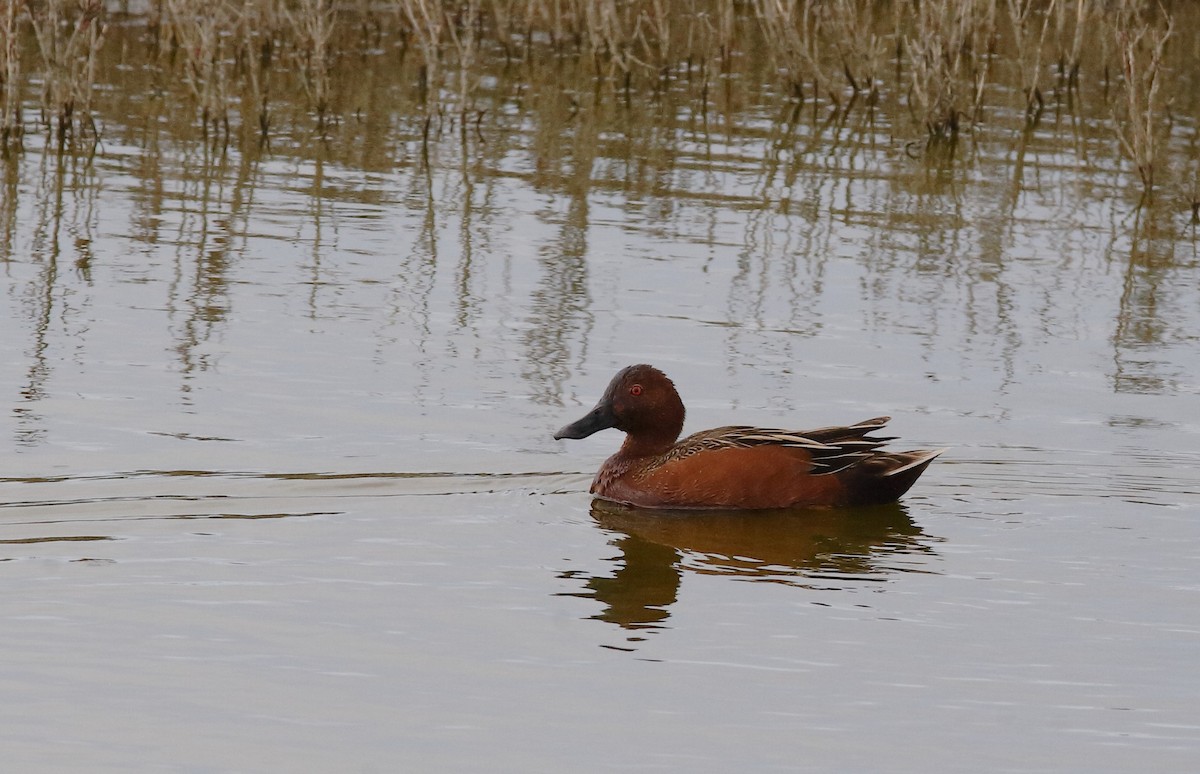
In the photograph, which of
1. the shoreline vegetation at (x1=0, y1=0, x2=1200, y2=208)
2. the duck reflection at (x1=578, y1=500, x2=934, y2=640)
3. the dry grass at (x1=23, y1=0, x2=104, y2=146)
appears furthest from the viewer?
the shoreline vegetation at (x1=0, y1=0, x2=1200, y2=208)

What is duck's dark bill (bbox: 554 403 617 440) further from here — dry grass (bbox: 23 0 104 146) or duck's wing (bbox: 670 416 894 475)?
dry grass (bbox: 23 0 104 146)

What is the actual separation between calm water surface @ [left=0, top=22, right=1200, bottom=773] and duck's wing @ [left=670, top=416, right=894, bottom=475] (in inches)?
11.1

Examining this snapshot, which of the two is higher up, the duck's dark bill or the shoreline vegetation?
the shoreline vegetation

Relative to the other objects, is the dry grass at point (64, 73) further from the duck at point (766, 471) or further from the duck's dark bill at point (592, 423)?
the duck at point (766, 471)

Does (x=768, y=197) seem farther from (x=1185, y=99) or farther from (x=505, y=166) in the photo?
(x=1185, y=99)

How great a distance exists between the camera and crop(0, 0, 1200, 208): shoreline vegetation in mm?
15719

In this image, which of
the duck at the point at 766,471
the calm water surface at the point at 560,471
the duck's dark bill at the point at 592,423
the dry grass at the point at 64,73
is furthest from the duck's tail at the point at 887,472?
the dry grass at the point at 64,73

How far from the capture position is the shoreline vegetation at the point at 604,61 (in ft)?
51.6

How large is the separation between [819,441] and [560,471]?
1226mm

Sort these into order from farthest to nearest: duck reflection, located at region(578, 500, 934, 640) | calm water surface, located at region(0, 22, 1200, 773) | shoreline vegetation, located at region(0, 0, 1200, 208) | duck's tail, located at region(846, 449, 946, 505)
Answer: shoreline vegetation, located at region(0, 0, 1200, 208) → duck's tail, located at region(846, 449, 946, 505) → duck reflection, located at region(578, 500, 934, 640) → calm water surface, located at region(0, 22, 1200, 773)

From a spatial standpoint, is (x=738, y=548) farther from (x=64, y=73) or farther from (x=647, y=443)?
(x=64, y=73)

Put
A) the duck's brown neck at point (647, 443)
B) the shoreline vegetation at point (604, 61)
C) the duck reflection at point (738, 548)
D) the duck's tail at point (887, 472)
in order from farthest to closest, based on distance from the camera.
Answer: the shoreline vegetation at point (604, 61) < the duck's brown neck at point (647, 443) < the duck's tail at point (887, 472) < the duck reflection at point (738, 548)

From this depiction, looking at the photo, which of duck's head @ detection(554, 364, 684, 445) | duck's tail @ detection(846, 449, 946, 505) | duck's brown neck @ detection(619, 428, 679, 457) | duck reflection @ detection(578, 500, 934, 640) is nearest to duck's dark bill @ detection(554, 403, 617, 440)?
duck's head @ detection(554, 364, 684, 445)

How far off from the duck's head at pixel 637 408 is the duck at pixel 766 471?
0.59 feet
